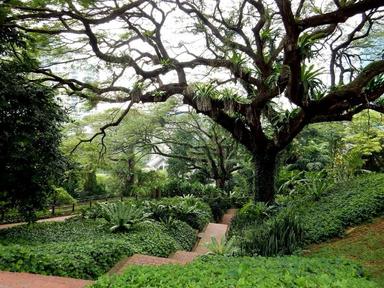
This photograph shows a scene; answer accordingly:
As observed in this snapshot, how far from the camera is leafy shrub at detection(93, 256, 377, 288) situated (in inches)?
127

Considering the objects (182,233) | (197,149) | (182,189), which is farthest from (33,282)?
(197,149)

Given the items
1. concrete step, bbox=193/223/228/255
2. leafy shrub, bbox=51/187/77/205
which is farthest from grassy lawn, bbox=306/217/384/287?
leafy shrub, bbox=51/187/77/205

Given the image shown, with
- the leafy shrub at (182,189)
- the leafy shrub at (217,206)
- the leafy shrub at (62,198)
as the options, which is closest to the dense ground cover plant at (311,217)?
the leafy shrub at (217,206)

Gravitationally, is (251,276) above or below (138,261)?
above

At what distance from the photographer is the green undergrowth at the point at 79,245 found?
16.1 feet

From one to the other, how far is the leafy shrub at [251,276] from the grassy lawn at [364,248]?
644mm

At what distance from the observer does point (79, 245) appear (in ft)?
20.1

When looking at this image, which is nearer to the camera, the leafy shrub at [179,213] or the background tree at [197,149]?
the leafy shrub at [179,213]

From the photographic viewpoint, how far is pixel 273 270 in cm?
400

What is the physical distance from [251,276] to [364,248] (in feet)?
10.7

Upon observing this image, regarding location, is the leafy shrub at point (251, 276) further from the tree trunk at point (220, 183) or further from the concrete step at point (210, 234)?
the tree trunk at point (220, 183)

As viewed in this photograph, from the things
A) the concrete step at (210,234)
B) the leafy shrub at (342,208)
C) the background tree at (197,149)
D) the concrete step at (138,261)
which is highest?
the background tree at (197,149)

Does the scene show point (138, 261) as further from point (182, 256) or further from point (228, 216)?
point (228, 216)

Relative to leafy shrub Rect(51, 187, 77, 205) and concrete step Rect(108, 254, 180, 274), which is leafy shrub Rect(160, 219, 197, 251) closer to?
concrete step Rect(108, 254, 180, 274)
